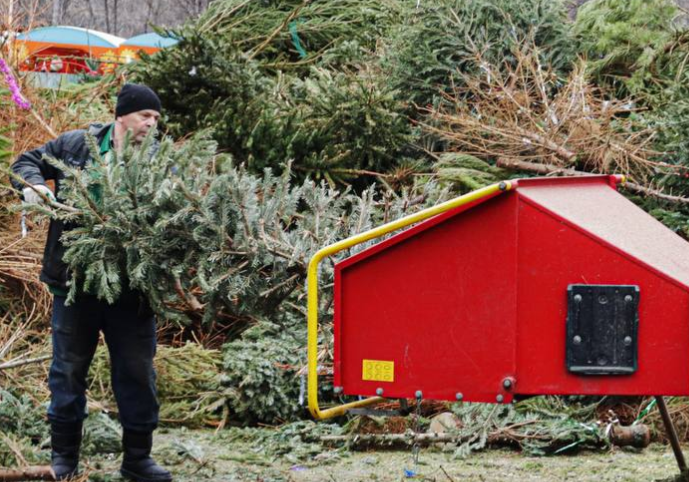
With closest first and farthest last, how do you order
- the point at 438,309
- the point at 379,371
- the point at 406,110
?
the point at 438,309
the point at 379,371
the point at 406,110

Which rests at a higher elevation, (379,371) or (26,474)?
(379,371)

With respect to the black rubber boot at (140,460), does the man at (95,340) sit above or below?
above

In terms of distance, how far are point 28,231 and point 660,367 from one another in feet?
15.1

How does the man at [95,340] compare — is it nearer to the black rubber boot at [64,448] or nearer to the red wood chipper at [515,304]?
the black rubber boot at [64,448]

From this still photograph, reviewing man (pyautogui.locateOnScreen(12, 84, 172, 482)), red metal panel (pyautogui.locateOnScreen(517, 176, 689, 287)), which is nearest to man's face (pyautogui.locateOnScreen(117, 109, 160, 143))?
man (pyautogui.locateOnScreen(12, 84, 172, 482))

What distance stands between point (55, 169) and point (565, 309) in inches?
92.8

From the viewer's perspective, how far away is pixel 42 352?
17.5ft

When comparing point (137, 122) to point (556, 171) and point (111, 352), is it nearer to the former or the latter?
point (111, 352)

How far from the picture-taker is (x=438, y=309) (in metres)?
2.85

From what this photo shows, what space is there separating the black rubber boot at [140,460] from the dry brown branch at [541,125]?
326 cm

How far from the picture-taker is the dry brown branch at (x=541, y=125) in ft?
20.6

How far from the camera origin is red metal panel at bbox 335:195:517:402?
2754mm

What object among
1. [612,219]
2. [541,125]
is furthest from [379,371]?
[541,125]

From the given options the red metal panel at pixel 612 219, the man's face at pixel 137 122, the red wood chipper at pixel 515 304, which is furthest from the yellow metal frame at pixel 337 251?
the man's face at pixel 137 122
